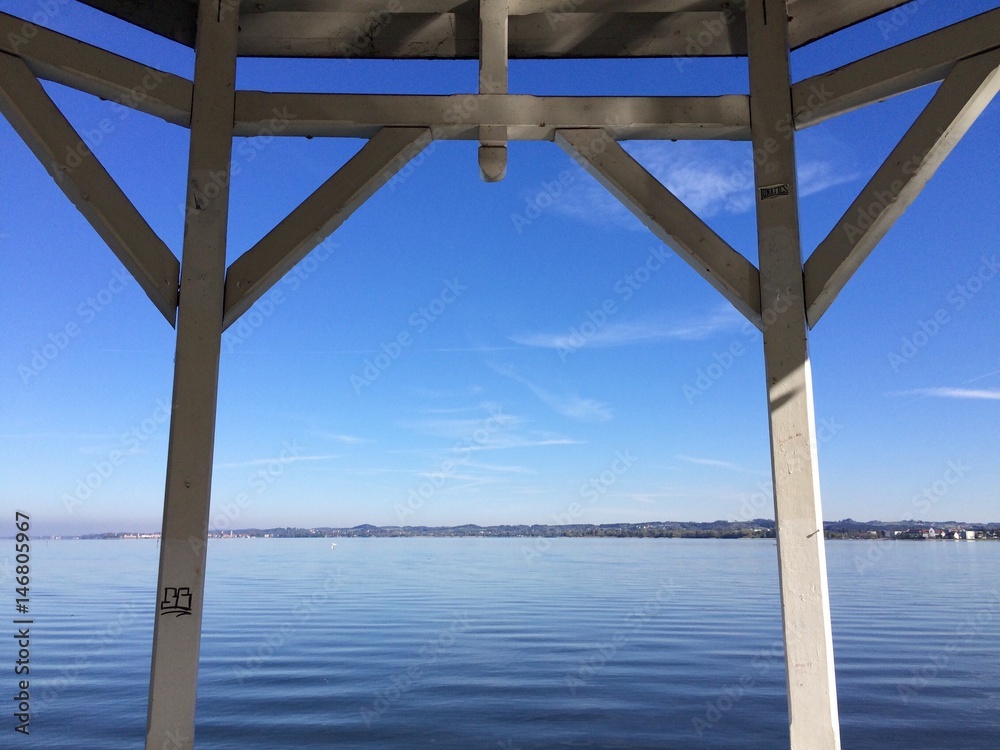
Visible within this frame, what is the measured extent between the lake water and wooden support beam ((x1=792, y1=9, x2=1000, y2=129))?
142 inches

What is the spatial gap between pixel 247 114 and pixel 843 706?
5.63m

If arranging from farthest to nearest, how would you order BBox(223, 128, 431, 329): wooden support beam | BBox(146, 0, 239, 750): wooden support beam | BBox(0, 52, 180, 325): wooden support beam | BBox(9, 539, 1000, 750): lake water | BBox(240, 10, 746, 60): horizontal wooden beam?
BBox(9, 539, 1000, 750): lake water
BBox(240, 10, 746, 60): horizontal wooden beam
BBox(223, 128, 431, 329): wooden support beam
BBox(0, 52, 180, 325): wooden support beam
BBox(146, 0, 239, 750): wooden support beam

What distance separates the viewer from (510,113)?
2254 millimetres

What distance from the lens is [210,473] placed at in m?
1.99

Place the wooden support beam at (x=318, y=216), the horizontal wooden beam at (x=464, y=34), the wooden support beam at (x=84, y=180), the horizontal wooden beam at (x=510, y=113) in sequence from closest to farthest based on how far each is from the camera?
1. the wooden support beam at (x=84, y=180)
2. the wooden support beam at (x=318, y=216)
3. the horizontal wooden beam at (x=510, y=113)
4. the horizontal wooden beam at (x=464, y=34)

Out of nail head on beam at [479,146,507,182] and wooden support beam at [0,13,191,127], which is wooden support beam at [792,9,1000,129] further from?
wooden support beam at [0,13,191,127]

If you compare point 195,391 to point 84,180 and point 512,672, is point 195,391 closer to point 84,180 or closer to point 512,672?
point 84,180

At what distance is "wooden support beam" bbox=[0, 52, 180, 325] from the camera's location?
1.97 m

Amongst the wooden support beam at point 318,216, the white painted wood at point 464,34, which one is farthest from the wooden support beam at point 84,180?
the white painted wood at point 464,34

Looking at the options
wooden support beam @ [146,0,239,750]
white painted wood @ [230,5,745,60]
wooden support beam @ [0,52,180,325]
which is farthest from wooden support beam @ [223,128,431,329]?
white painted wood @ [230,5,745,60]

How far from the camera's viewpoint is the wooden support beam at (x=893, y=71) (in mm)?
2006

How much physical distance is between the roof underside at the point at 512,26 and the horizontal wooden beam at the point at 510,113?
1.09 feet

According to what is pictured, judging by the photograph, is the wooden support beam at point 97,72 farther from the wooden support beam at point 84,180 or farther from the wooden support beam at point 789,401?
the wooden support beam at point 789,401

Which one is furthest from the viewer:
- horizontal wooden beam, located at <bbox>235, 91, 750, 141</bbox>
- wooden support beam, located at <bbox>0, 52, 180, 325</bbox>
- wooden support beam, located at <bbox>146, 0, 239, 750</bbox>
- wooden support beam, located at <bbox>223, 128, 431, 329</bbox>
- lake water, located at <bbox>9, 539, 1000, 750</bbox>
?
lake water, located at <bbox>9, 539, 1000, 750</bbox>
